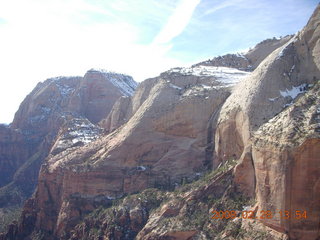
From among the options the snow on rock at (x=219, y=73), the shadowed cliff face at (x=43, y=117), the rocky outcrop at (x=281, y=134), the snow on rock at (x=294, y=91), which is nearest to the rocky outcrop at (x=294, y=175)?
the rocky outcrop at (x=281, y=134)

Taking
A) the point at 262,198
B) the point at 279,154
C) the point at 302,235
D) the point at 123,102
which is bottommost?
the point at 302,235

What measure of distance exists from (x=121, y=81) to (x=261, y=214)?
82791mm

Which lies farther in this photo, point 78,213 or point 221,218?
point 78,213

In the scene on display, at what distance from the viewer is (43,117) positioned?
112 metres

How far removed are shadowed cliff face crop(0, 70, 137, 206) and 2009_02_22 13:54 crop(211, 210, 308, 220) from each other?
2535 inches

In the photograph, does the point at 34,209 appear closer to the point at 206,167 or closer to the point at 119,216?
the point at 119,216

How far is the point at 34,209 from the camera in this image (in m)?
63.9

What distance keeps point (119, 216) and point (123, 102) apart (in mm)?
24978

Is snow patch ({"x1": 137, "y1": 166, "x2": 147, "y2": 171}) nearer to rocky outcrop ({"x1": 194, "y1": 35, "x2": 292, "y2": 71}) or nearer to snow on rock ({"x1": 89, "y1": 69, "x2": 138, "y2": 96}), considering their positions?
rocky outcrop ({"x1": 194, "y1": 35, "x2": 292, "y2": 71})

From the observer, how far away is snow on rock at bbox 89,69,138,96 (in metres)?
108

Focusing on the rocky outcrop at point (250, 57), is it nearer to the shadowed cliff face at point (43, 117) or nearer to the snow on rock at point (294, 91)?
the snow on rock at point (294, 91)

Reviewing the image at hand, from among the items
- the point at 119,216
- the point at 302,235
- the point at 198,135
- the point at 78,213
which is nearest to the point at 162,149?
the point at 198,135

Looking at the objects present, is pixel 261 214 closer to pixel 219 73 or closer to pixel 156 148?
pixel 156 148

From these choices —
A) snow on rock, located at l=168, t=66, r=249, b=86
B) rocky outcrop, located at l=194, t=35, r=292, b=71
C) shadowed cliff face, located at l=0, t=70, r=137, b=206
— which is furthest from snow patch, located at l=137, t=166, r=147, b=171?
shadowed cliff face, located at l=0, t=70, r=137, b=206
